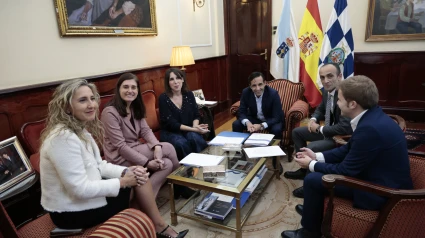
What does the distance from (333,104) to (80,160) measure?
6.52 ft

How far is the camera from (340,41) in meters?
3.71

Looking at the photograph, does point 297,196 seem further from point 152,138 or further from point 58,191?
point 58,191

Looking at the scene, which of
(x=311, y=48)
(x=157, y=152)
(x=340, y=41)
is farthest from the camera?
(x=311, y=48)

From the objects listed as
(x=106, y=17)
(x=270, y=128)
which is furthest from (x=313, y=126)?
(x=106, y=17)

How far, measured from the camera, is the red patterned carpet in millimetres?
1982

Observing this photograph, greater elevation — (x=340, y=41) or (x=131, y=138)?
(x=340, y=41)

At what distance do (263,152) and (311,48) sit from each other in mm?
2506

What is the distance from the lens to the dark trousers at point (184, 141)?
7.94 feet

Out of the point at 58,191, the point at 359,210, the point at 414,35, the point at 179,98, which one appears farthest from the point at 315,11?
the point at 58,191

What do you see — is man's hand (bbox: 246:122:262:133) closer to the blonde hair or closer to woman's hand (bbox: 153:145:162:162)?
woman's hand (bbox: 153:145:162:162)

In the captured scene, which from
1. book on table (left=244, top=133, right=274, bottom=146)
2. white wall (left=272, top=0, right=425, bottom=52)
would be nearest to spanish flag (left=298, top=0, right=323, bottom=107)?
white wall (left=272, top=0, right=425, bottom=52)

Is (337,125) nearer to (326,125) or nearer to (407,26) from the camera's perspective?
(326,125)

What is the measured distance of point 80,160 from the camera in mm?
1245

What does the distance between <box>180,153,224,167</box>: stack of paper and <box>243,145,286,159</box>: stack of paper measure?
0.71ft
